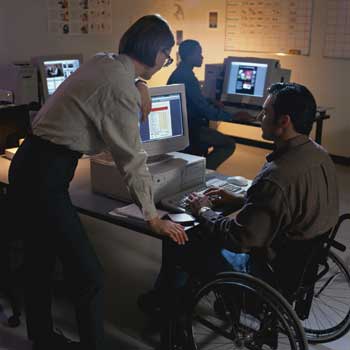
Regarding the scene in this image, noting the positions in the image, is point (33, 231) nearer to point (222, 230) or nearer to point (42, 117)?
point (42, 117)

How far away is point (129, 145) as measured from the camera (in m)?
1.65

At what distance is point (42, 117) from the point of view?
1683mm

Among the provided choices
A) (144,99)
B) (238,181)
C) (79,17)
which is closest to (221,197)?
(238,181)

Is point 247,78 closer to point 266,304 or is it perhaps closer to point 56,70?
point 56,70

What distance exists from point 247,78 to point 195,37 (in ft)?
6.16

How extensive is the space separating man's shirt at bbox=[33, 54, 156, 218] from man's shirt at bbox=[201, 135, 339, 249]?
Result: 393 millimetres

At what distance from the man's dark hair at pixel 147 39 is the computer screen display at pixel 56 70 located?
231 cm

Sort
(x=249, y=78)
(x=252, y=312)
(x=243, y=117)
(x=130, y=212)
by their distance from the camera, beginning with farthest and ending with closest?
(x=249, y=78), (x=243, y=117), (x=130, y=212), (x=252, y=312)

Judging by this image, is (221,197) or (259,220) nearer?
(259,220)

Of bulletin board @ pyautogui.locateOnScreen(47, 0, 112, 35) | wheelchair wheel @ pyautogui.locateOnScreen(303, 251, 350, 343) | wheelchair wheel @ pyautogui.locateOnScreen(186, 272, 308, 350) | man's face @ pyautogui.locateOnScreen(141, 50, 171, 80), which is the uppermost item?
bulletin board @ pyautogui.locateOnScreen(47, 0, 112, 35)

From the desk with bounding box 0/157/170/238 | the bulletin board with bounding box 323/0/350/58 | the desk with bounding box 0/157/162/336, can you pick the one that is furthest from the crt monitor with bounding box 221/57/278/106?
the desk with bounding box 0/157/170/238

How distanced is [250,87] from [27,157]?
10.3 feet

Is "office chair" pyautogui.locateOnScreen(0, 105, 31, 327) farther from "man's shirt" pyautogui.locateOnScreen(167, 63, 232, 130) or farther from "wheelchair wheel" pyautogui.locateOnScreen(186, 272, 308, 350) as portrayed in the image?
"man's shirt" pyautogui.locateOnScreen(167, 63, 232, 130)

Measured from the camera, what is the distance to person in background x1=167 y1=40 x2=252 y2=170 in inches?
155
